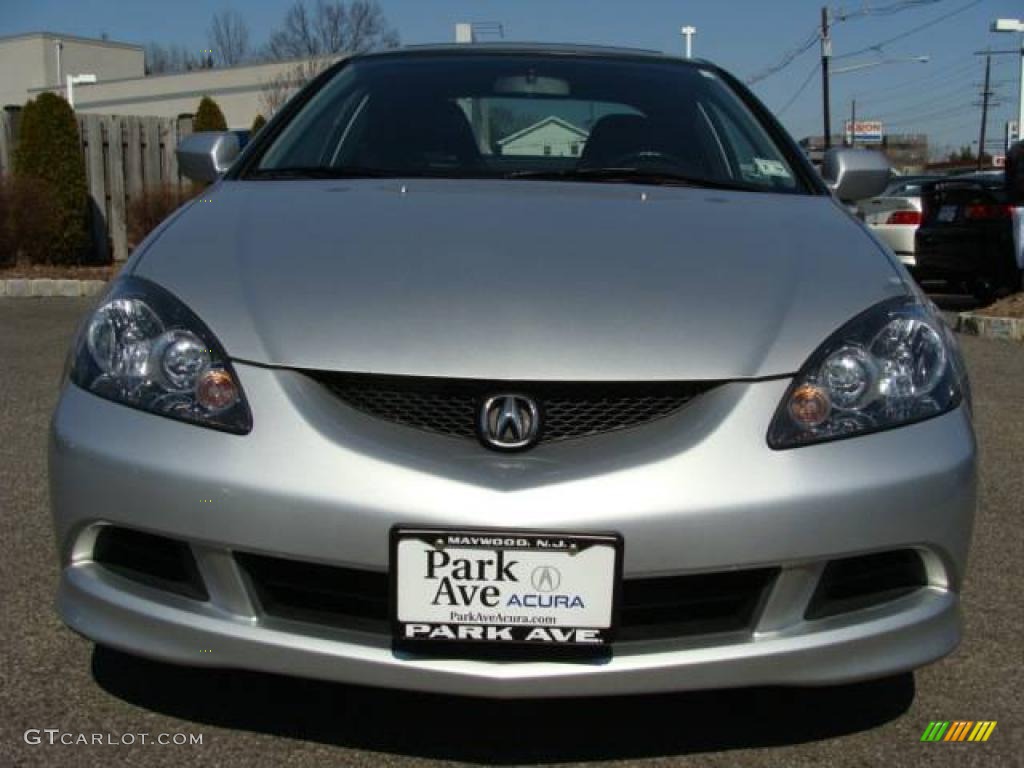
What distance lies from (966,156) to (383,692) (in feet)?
308

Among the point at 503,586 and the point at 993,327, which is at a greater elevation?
the point at 503,586

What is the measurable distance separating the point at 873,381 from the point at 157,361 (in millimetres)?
1243

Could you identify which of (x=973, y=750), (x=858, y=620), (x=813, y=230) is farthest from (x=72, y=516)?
(x=973, y=750)

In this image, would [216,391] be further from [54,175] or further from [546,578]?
[54,175]

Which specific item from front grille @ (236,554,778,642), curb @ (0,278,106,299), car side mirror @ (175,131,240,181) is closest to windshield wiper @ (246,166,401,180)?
car side mirror @ (175,131,240,181)

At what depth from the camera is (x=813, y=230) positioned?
94.3 inches

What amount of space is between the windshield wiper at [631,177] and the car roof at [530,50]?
746mm

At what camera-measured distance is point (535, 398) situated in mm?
1848

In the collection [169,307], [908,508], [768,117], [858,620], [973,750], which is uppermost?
[768,117]

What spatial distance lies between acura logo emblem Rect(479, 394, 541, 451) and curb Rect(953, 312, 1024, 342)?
7368 millimetres

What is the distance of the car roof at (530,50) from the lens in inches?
135

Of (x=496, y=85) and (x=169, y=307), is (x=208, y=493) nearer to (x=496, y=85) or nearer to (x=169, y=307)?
(x=169, y=307)

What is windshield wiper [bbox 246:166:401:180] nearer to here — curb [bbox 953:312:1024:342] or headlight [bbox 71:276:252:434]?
headlight [bbox 71:276:252:434]

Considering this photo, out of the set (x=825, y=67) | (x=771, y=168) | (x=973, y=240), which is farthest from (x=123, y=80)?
(x=771, y=168)
